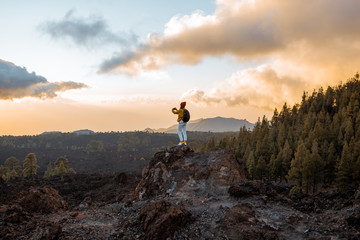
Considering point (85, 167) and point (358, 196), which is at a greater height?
point (358, 196)

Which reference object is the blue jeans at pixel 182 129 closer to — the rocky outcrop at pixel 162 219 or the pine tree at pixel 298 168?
the rocky outcrop at pixel 162 219

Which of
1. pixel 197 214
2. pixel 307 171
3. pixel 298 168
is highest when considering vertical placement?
pixel 197 214

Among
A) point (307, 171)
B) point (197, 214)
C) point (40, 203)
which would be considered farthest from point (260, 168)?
point (40, 203)

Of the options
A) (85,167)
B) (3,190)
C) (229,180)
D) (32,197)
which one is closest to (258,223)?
(229,180)

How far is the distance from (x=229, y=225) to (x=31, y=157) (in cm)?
7361

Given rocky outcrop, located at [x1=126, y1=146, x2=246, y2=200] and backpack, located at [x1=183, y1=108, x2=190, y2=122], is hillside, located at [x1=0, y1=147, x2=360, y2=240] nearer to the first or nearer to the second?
rocky outcrop, located at [x1=126, y1=146, x2=246, y2=200]

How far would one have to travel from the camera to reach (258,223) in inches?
440

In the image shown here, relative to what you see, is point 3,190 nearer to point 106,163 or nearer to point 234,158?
point 234,158

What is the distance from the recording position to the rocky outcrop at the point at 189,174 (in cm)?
1653

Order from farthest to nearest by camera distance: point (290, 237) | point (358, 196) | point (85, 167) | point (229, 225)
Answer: point (85, 167) < point (358, 196) < point (229, 225) < point (290, 237)

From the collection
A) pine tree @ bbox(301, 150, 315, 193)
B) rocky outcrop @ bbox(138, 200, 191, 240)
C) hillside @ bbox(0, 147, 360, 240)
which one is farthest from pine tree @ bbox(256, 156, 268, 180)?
rocky outcrop @ bbox(138, 200, 191, 240)

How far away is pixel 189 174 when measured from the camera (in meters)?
17.8

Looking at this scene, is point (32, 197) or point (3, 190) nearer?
point (32, 197)

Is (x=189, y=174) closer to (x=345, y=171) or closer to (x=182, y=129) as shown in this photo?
(x=182, y=129)
